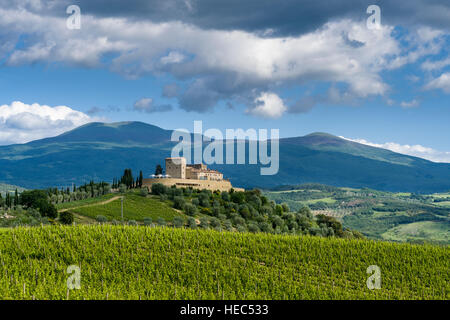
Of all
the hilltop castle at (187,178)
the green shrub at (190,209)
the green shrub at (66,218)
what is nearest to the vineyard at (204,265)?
the green shrub at (66,218)

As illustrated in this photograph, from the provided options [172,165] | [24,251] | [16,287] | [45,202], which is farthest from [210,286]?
[172,165]

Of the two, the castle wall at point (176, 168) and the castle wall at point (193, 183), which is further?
the castle wall at point (176, 168)

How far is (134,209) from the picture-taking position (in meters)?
111

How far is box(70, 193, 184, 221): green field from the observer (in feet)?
335

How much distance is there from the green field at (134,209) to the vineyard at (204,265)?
155 ft

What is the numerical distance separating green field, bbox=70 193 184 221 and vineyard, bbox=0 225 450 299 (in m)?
47.1

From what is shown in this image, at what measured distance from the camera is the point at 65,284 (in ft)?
131

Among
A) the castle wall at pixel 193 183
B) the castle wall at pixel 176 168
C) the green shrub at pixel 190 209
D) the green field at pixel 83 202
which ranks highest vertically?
the castle wall at pixel 176 168

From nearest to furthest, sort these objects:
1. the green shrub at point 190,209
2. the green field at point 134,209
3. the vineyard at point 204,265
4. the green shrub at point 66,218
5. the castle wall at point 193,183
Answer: the vineyard at point 204,265
the green shrub at point 66,218
the green field at point 134,209
the green shrub at point 190,209
the castle wall at point 193,183

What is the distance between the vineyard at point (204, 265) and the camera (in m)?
40.5

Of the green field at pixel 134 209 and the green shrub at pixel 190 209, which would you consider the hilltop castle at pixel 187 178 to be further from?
the green shrub at pixel 190 209

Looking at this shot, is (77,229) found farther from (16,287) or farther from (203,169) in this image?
(203,169)

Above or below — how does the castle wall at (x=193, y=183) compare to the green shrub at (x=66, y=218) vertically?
above

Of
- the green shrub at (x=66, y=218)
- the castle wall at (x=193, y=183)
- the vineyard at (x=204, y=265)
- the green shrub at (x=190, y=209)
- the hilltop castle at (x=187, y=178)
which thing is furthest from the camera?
the hilltop castle at (x=187, y=178)
